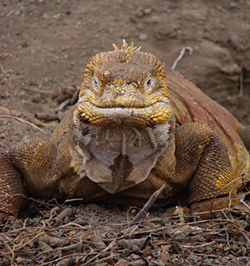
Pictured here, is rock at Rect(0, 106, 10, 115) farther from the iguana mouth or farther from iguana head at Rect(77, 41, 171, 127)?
the iguana mouth

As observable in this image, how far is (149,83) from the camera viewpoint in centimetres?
383

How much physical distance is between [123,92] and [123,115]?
22 centimetres

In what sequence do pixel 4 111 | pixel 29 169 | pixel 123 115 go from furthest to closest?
pixel 4 111
pixel 29 169
pixel 123 115

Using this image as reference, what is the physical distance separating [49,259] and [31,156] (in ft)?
5.02

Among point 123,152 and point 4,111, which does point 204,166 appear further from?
point 4,111

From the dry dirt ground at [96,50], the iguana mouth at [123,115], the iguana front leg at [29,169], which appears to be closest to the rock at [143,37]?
the dry dirt ground at [96,50]

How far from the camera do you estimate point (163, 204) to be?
191 inches

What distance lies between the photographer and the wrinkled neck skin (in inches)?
149

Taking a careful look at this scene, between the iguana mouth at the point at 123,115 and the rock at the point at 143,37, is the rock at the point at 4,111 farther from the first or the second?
the rock at the point at 143,37

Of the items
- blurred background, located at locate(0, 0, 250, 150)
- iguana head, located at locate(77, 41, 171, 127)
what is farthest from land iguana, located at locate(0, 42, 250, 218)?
blurred background, located at locate(0, 0, 250, 150)

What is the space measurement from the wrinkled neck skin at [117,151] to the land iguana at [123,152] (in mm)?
10

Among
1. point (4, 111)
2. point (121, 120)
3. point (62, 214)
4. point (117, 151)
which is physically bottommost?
point (62, 214)

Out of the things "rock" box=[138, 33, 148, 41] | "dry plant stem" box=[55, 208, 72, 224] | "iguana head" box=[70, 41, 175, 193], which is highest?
"iguana head" box=[70, 41, 175, 193]

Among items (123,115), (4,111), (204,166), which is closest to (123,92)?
(123,115)
